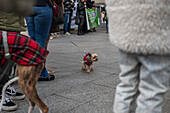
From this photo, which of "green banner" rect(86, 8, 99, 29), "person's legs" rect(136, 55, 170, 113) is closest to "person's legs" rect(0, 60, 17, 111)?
"person's legs" rect(136, 55, 170, 113)

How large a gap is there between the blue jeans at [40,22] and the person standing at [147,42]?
6.47ft

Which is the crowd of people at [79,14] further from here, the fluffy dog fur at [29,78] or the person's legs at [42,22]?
the fluffy dog fur at [29,78]

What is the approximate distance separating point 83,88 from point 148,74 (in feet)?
6.84

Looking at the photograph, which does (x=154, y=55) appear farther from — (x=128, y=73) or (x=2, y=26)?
(x=2, y=26)

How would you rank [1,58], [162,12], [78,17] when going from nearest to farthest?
1. [162,12]
2. [1,58]
3. [78,17]

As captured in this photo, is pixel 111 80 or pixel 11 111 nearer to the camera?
pixel 11 111

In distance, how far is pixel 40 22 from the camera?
3564 mm

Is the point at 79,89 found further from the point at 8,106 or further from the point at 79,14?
the point at 79,14

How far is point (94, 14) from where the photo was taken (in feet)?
46.2

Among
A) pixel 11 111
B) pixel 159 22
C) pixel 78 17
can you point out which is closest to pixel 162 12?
pixel 159 22

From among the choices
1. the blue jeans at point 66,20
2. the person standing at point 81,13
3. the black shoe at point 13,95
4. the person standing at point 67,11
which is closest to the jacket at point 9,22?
the black shoe at point 13,95

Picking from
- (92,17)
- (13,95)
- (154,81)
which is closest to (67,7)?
(92,17)

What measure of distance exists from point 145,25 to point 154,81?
1.24ft

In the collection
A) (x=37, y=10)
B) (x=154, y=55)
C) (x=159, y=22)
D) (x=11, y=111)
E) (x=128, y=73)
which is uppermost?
(x=37, y=10)
